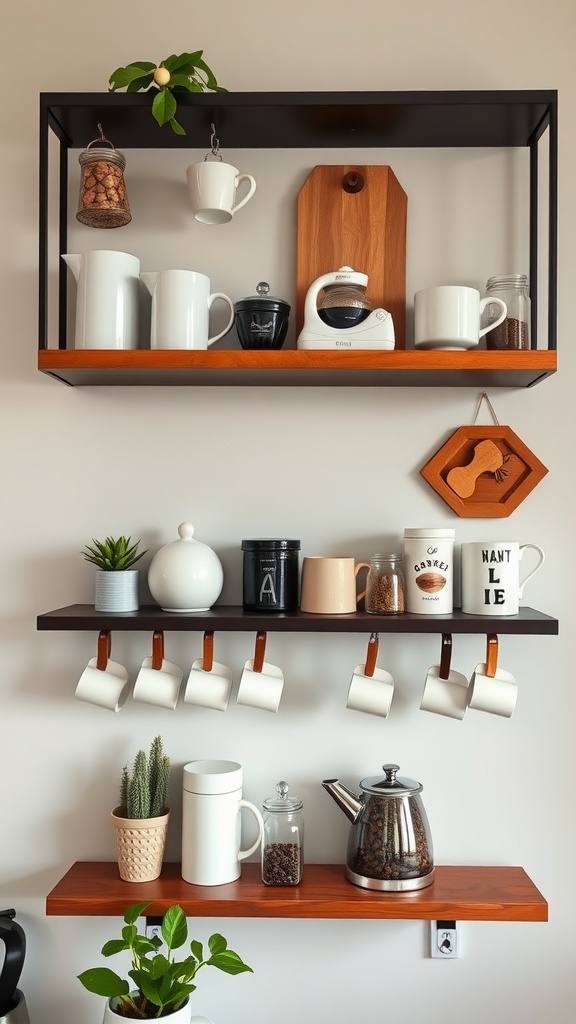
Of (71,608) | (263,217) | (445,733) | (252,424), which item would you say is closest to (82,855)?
(71,608)

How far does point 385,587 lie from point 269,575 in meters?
0.18

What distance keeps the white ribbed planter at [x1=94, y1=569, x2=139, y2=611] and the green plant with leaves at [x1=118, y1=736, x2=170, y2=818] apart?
0.24 m

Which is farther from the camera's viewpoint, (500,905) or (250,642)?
(250,642)

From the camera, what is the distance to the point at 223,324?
1489 mm

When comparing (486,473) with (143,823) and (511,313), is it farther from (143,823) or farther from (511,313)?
(143,823)

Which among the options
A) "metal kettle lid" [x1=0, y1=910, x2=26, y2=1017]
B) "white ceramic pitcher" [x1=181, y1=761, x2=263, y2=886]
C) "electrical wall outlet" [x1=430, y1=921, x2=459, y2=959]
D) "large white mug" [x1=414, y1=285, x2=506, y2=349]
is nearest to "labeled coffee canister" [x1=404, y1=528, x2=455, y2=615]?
"large white mug" [x1=414, y1=285, x2=506, y2=349]

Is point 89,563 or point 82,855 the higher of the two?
point 89,563

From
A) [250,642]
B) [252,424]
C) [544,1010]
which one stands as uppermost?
[252,424]

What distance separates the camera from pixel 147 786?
1.39 metres

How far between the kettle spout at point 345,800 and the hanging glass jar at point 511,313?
2.47ft

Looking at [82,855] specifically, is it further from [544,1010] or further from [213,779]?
[544,1010]

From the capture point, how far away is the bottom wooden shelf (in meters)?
1.31

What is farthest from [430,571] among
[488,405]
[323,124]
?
[323,124]

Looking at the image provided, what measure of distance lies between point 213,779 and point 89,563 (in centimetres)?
42
